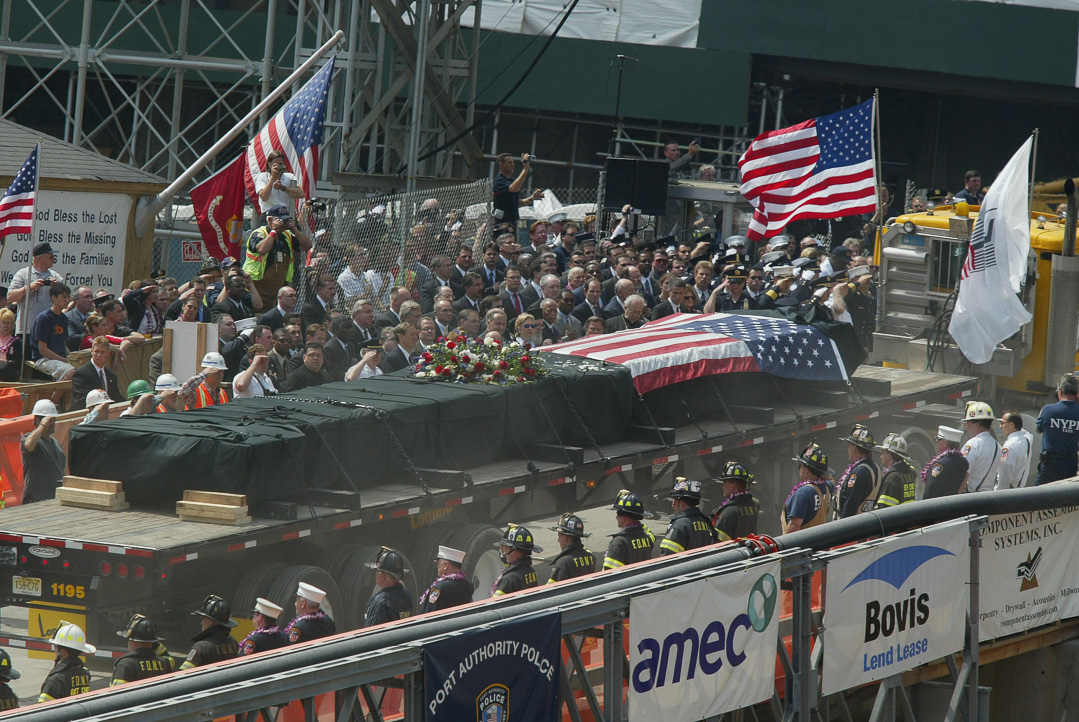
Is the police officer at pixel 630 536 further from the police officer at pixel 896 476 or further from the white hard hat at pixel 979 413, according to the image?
the white hard hat at pixel 979 413

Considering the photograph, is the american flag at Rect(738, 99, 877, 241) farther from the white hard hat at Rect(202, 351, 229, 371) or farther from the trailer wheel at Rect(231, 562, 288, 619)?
the trailer wheel at Rect(231, 562, 288, 619)

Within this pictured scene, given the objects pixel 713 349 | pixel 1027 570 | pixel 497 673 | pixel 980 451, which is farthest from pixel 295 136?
pixel 497 673

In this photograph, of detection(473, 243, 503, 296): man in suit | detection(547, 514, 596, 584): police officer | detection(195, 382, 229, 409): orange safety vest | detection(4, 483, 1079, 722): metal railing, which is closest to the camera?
detection(4, 483, 1079, 722): metal railing

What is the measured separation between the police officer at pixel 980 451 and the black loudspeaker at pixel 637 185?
11.3 m

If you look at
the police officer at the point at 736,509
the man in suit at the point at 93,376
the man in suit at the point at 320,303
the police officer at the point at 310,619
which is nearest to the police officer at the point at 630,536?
the police officer at the point at 736,509

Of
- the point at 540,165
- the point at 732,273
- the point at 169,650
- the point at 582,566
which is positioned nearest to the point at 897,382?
the point at 732,273

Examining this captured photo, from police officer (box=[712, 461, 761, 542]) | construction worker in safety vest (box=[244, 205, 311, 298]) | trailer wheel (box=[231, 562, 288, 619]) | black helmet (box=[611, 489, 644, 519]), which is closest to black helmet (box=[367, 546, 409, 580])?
trailer wheel (box=[231, 562, 288, 619])

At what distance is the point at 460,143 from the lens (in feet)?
78.1

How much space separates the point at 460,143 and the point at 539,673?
17.5 m

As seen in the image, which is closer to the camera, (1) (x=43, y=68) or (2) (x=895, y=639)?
(2) (x=895, y=639)

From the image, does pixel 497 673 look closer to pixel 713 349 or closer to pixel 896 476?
pixel 896 476

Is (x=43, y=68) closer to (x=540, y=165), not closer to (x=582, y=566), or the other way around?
(x=540, y=165)

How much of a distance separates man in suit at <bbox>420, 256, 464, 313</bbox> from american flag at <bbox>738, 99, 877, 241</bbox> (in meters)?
3.91

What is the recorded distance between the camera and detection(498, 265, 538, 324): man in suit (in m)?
18.3
